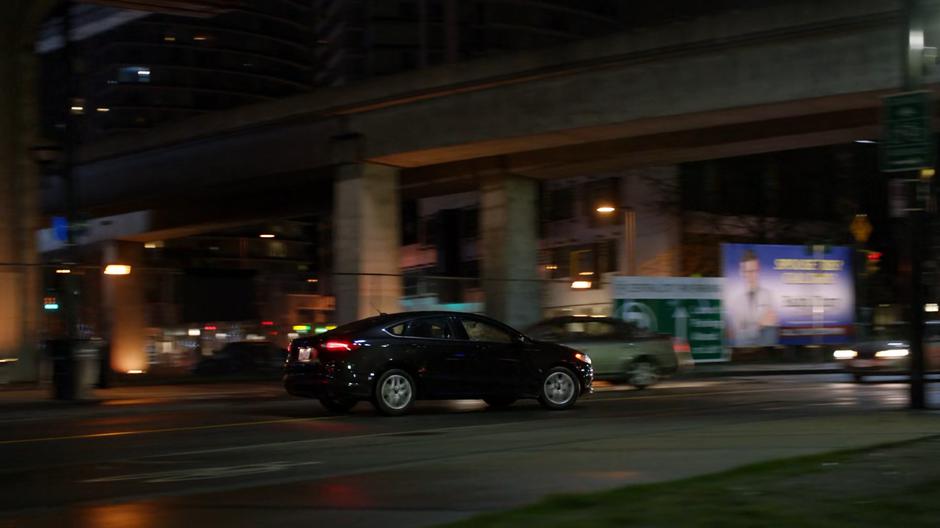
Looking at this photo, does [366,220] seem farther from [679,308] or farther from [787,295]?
[787,295]

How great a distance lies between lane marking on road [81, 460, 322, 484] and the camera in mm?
8969

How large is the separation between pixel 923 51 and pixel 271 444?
997 centimetres

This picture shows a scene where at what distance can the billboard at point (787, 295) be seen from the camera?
36500 millimetres

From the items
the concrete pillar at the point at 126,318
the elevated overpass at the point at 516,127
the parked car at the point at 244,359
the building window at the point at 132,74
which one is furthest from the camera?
the building window at the point at 132,74

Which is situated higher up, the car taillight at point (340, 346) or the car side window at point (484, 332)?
the car side window at point (484, 332)

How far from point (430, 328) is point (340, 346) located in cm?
140

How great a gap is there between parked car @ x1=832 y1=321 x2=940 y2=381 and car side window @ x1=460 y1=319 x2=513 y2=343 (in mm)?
12559

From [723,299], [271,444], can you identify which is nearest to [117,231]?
[723,299]

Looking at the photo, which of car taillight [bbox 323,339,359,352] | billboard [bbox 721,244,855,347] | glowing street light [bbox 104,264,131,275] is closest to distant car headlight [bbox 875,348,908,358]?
billboard [bbox 721,244,855,347]

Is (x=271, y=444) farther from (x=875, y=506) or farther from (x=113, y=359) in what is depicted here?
(x=113, y=359)

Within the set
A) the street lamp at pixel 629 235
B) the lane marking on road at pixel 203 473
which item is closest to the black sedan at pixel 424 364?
the lane marking on road at pixel 203 473

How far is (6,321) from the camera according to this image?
2203 centimetres

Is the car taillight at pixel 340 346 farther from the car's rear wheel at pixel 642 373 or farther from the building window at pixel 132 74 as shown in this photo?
the building window at pixel 132 74

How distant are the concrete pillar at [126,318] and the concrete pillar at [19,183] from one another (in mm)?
1529
